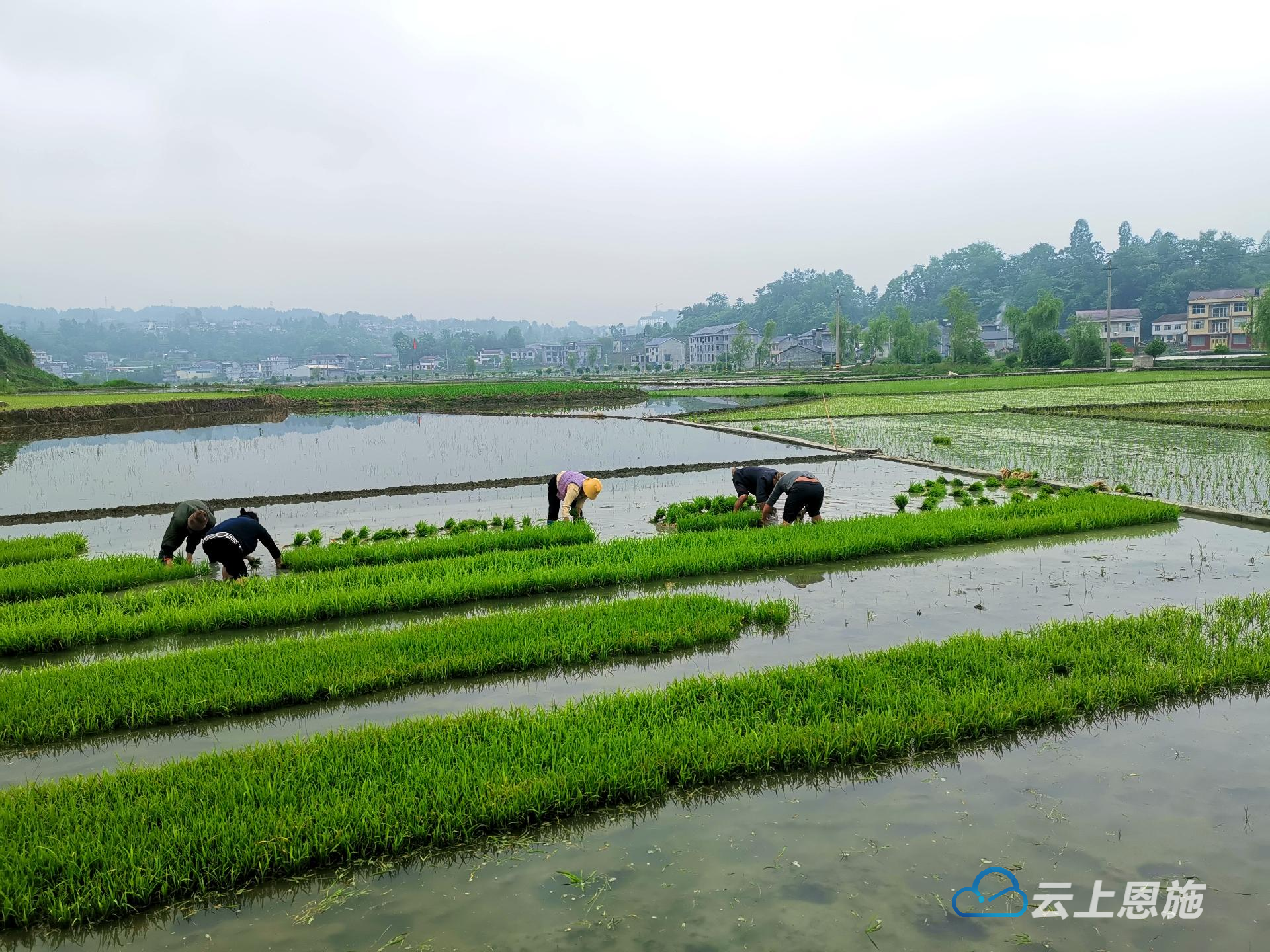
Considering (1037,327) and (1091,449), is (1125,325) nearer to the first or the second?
(1037,327)

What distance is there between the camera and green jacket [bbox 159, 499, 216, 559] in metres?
9.34

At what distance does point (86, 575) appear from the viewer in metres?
9.05

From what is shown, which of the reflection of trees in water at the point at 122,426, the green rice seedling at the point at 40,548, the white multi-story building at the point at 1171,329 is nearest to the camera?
the green rice seedling at the point at 40,548

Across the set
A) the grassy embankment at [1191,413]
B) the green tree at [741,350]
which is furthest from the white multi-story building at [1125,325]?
the grassy embankment at [1191,413]

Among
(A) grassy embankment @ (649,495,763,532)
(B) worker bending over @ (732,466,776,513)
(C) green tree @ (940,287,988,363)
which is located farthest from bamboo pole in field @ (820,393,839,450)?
(C) green tree @ (940,287,988,363)

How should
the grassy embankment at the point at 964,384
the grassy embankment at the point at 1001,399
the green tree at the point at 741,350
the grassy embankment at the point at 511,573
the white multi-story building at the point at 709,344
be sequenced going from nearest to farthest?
the grassy embankment at the point at 511,573 < the grassy embankment at the point at 1001,399 < the grassy embankment at the point at 964,384 < the green tree at the point at 741,350 < the white multi-story building at the point at 709,344

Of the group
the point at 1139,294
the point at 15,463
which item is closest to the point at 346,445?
the point at 15,463

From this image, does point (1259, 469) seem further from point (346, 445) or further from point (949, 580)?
point (346, 445)

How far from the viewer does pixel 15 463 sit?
21.0m

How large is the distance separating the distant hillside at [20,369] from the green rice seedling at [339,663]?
6023cm

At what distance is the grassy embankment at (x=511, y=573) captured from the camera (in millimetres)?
7500

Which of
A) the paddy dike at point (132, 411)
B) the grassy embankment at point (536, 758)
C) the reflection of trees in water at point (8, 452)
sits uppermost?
the paddy dike at point (132, 411)

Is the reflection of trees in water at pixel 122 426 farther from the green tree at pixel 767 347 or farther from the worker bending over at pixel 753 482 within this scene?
the green tree at pixel 767 347

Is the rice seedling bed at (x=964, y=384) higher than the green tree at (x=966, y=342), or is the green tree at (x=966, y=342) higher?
the green tree at (x=966, y=342)
